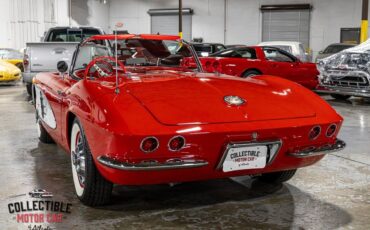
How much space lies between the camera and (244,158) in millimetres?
2975

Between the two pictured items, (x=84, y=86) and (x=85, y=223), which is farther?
(x=84, y=86)

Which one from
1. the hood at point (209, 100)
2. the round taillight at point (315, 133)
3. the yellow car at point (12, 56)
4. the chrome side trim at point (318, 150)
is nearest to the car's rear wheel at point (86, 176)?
the hood at point (209, 100)

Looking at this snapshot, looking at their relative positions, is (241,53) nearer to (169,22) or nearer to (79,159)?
(79,159)

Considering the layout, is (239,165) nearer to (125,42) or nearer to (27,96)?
(125,42)

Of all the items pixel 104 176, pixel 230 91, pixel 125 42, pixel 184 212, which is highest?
pixel 125 42

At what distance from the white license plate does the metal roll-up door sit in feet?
81.4

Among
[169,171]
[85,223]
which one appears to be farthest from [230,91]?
[85,223]

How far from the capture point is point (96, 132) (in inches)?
115

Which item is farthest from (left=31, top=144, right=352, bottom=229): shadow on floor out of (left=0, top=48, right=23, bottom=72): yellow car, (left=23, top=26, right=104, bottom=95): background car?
(left=0, top=48, right=23, bottom=72): yellow car

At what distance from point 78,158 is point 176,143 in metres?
0.98

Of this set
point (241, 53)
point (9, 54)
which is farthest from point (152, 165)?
point (9, 54)

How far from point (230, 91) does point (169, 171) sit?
31.4 inches

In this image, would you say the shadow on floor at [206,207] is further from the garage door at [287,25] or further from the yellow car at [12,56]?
the garage door at [287,25]

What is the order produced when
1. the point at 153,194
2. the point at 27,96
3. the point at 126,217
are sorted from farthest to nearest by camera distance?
the point at 27,96
the point at 153,194
the point at 126,217
